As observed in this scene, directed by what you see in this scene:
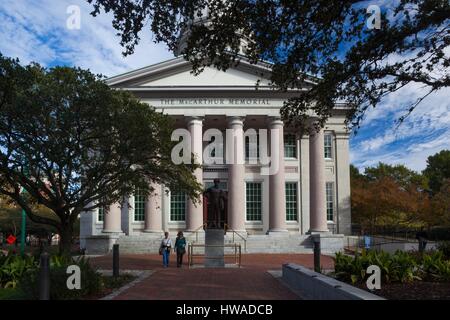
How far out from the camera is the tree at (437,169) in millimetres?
79625

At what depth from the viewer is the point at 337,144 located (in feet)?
142

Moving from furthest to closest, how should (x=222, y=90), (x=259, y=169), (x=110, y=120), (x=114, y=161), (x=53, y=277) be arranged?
(x=259, y=169) < (x=222, y=90) < (x=114, y=161) < (x=110, y=120) < (x=53, y=277)

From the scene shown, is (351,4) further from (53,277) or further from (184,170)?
(184,170)

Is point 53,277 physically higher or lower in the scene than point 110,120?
lower

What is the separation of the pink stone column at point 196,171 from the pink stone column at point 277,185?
517cm

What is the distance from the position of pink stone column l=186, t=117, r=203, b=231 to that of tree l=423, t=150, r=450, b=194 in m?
51.2

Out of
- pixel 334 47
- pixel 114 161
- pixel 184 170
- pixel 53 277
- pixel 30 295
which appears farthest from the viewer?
pixel 184 170

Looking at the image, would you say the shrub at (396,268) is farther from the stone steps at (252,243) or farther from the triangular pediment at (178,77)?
the triangular pediment at (178,77)

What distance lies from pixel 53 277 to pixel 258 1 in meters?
7.30

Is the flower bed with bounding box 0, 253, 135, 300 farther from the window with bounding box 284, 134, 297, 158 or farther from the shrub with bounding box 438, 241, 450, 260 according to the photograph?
the window with bounding box 284, 134, 297, 158

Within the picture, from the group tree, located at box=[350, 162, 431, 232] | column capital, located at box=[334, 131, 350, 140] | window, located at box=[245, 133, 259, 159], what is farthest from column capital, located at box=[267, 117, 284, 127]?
tree, located at box=[350, 162, 431, 232]

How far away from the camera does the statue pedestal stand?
22641 millimetres

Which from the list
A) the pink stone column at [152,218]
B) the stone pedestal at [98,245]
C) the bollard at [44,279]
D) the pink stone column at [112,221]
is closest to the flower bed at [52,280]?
the bollard at [44,279]
